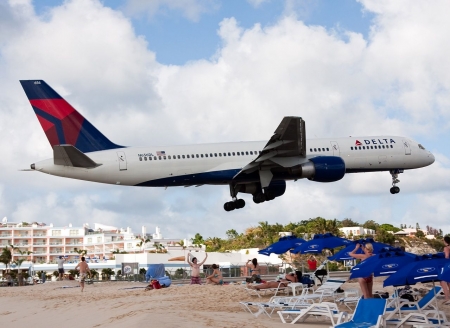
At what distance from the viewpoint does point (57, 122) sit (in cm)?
3769

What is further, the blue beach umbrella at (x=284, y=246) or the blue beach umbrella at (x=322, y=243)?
→ the blue beach umbrella at (x=284, y=246)

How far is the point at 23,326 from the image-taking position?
2150 cm

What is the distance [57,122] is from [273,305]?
2212 cm

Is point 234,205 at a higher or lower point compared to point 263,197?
lower

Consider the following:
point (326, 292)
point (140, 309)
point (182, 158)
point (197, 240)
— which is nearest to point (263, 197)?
point (182, 158)

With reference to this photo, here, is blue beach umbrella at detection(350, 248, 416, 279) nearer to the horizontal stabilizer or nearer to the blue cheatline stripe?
the horizontal stabilizer

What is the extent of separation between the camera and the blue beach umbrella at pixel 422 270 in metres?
13.9

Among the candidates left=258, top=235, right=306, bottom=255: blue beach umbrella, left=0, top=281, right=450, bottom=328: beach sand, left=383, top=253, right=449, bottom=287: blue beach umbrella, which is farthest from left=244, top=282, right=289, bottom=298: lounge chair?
left=383, top=253, right=449, bottom=287: blue beach umbrella

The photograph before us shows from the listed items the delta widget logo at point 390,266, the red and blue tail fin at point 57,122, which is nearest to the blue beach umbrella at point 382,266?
the delta widget logo at point 390,266

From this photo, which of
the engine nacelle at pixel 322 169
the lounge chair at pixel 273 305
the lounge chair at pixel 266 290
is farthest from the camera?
the engine nacelle at pixel 322 169

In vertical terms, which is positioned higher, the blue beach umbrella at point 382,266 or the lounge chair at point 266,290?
the blue beach umbrella at point 382,266

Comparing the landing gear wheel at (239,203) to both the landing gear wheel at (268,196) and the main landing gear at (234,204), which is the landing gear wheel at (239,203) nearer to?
the main landing gear at (234,204)

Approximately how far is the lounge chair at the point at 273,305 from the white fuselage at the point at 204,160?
56.3 ft

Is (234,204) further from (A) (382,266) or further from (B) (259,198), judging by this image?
(A) (382,266)
